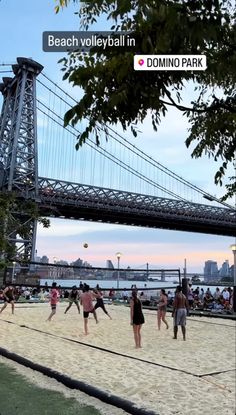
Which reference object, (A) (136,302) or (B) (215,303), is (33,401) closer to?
(A) (136,302)

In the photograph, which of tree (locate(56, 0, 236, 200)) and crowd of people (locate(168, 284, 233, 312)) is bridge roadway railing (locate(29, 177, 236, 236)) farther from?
tree (locate(56, 0, 236, 200))

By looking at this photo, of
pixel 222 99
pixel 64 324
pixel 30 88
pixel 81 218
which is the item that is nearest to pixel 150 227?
pixel 81 218

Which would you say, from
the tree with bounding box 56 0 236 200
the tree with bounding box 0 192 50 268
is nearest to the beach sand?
the tree with bounding box 0 192 50 268

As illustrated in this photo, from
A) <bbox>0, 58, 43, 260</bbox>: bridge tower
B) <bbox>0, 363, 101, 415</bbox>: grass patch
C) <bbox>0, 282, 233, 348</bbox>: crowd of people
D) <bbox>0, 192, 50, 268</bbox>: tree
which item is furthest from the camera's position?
<bbox>0, 58, 43, 260</bbox>: bridge tower

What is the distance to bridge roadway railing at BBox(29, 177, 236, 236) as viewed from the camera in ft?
185

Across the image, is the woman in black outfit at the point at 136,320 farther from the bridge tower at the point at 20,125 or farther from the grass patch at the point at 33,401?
the bridge tower at the point at 20,125

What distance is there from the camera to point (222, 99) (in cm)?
345

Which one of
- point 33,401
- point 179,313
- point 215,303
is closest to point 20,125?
point 215,303

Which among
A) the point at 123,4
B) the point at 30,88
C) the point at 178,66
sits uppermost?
the point at 30,88

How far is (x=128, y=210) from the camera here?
5862 centimetres

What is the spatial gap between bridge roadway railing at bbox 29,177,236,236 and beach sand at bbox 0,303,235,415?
39.8 metres

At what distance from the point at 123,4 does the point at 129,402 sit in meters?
5.09

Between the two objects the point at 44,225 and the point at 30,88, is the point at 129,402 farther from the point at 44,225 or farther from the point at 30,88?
the point at 30,88

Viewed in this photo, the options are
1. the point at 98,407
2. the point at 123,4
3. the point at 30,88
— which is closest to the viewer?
the point at 123,4
